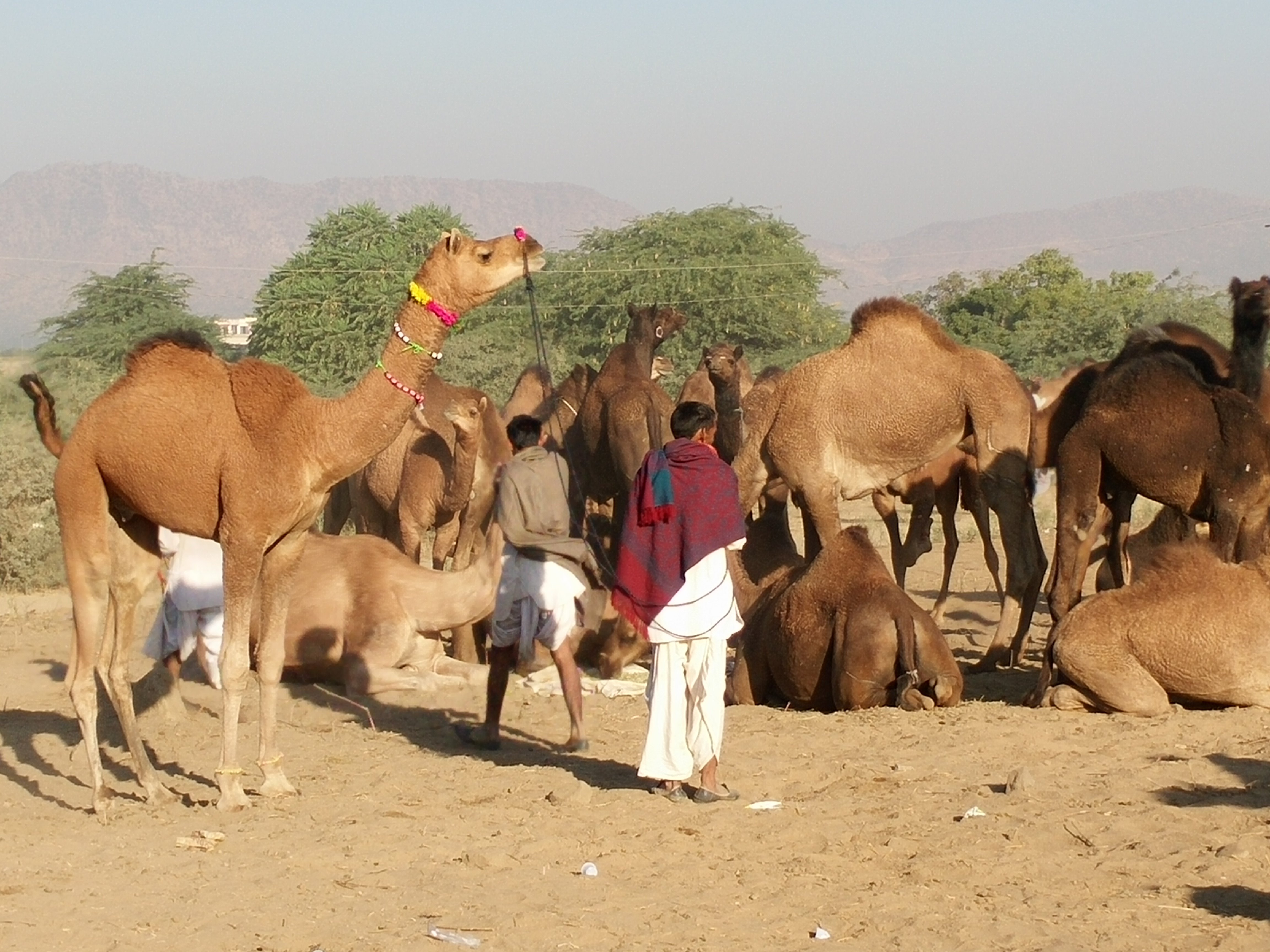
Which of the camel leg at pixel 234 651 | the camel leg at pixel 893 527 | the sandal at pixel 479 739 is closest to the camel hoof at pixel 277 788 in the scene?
the camel leg at pixel 234 651

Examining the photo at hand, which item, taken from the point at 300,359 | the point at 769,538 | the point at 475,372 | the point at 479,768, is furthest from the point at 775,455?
the point at 300,359

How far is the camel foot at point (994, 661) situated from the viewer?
35.6 ft

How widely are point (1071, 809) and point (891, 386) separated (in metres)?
4.85

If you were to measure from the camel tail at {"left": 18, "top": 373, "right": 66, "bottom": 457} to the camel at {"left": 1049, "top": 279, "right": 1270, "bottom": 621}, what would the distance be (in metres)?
5.53

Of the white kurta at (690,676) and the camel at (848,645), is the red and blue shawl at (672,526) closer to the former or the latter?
the white kurta at (690,676)

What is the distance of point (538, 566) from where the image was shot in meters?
→ 8.48

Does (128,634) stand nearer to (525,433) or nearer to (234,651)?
(234,651)

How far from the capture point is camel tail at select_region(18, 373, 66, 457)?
805cm

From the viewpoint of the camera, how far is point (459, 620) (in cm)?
1023

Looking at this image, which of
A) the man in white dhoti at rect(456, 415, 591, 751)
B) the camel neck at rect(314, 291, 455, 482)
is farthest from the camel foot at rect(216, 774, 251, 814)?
the man in white dhoti at rect(456, 415, 591, 751)

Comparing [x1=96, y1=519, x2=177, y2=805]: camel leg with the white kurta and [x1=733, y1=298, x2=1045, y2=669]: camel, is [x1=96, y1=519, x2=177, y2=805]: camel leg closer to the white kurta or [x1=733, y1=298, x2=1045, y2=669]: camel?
the white kurta

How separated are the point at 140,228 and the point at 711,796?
171m

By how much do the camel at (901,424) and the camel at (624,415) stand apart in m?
1.12

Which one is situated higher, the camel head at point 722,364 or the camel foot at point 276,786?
the camel head at point 722,364
